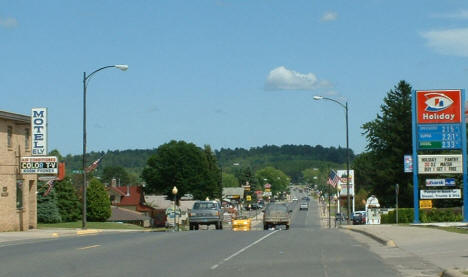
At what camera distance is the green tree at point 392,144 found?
8712cm

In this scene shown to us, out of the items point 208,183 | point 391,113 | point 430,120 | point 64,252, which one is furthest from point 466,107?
point 208,183

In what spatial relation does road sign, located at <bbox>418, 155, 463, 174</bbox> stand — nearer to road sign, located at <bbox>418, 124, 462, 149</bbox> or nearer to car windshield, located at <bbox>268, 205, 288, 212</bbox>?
road sign, located at <bbox>418, 124, 462, 149</bbox>

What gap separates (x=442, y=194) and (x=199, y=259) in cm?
2870

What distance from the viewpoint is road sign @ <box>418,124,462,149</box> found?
4228cm

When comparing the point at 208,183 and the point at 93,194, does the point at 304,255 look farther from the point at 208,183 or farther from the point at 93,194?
the point at 208,183

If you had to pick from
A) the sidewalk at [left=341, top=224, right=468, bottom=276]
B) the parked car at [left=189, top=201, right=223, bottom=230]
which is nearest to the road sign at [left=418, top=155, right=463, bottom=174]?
the parked car at [left=189, top=201, right=223, bottom=230]

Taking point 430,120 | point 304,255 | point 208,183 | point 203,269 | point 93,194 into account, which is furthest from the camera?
point 208,183

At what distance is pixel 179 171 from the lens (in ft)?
363

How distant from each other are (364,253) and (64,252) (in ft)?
28.5

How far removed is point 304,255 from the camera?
2000cm

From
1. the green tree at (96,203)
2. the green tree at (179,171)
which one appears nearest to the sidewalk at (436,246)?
the green tree at (96,203)

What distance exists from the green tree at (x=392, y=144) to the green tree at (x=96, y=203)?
3269cm

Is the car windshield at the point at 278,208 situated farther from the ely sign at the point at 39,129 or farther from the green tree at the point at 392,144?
the green tree at the point at 392,144

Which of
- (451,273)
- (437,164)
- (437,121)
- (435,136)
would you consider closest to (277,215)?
(437,164)
